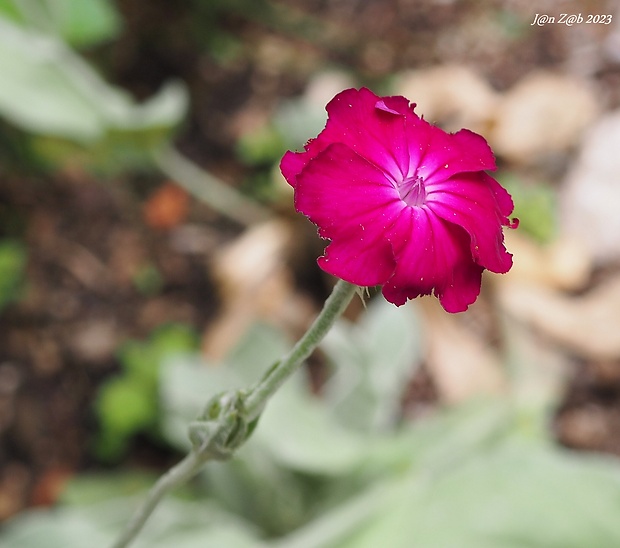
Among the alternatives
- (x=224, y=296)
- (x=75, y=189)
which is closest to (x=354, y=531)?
(x=224, y=296)

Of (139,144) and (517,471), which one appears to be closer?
(517,471)

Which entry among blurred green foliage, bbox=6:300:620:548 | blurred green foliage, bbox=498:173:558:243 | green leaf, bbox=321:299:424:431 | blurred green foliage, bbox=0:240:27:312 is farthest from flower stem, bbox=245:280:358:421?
blurred green foliage, bbox=498:173:558:243

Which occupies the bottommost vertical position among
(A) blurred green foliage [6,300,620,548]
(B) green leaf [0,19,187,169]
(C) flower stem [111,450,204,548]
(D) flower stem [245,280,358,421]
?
(C) flower stem [111,450,204,548]

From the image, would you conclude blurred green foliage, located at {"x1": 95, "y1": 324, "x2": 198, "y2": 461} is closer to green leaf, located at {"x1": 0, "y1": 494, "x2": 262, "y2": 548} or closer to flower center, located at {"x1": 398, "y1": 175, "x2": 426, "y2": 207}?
green leaf, located at {"x1": 0, "y1": 494, "x2": 262, "y2": 548}

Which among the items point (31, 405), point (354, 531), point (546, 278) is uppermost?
point (546, 278)

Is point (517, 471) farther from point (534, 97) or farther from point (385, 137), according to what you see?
point (534, 97)

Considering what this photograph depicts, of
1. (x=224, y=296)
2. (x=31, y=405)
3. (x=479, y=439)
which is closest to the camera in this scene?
(x=479, y=439)

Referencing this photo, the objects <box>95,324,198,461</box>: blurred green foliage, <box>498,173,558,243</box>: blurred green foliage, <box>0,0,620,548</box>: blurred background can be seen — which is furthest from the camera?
<box>498,173,558,243</box>: blurred green foliage

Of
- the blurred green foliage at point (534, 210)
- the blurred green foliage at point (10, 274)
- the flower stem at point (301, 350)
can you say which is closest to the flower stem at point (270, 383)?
the flower stem at point (301, 350)
